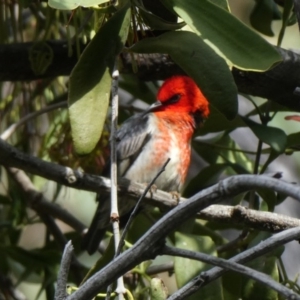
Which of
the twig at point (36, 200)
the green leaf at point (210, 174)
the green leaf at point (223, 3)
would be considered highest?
the green leaf at point (223, 3)

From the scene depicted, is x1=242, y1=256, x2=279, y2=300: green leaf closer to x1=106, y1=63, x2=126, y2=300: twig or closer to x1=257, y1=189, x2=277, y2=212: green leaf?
x1=257, y1=189, x2=277, y2=212: green leaf

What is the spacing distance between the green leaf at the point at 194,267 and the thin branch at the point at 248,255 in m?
0.68

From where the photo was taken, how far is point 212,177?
2.44 m

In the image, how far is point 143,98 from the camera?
282 centimetres

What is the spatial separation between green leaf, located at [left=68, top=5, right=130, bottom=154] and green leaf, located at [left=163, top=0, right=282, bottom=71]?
0.12m

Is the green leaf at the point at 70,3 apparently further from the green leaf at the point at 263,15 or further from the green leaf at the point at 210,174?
the green leaf at the point at 210,174

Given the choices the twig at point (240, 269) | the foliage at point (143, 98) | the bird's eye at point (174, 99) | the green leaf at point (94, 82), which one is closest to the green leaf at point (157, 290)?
the foliage at point (143, 98)

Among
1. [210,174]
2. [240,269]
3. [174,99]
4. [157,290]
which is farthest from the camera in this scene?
[174,99]

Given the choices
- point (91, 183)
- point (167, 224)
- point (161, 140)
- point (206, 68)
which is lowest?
point (161, 140)

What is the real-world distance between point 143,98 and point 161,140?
21 centimetres

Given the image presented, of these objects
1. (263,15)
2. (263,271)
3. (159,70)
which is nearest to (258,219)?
(263,271)

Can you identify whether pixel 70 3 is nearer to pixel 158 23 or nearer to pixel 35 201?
pixel 158 23

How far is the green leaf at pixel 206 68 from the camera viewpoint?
1408 millimetres

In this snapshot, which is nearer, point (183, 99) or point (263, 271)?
point (263, 271)
